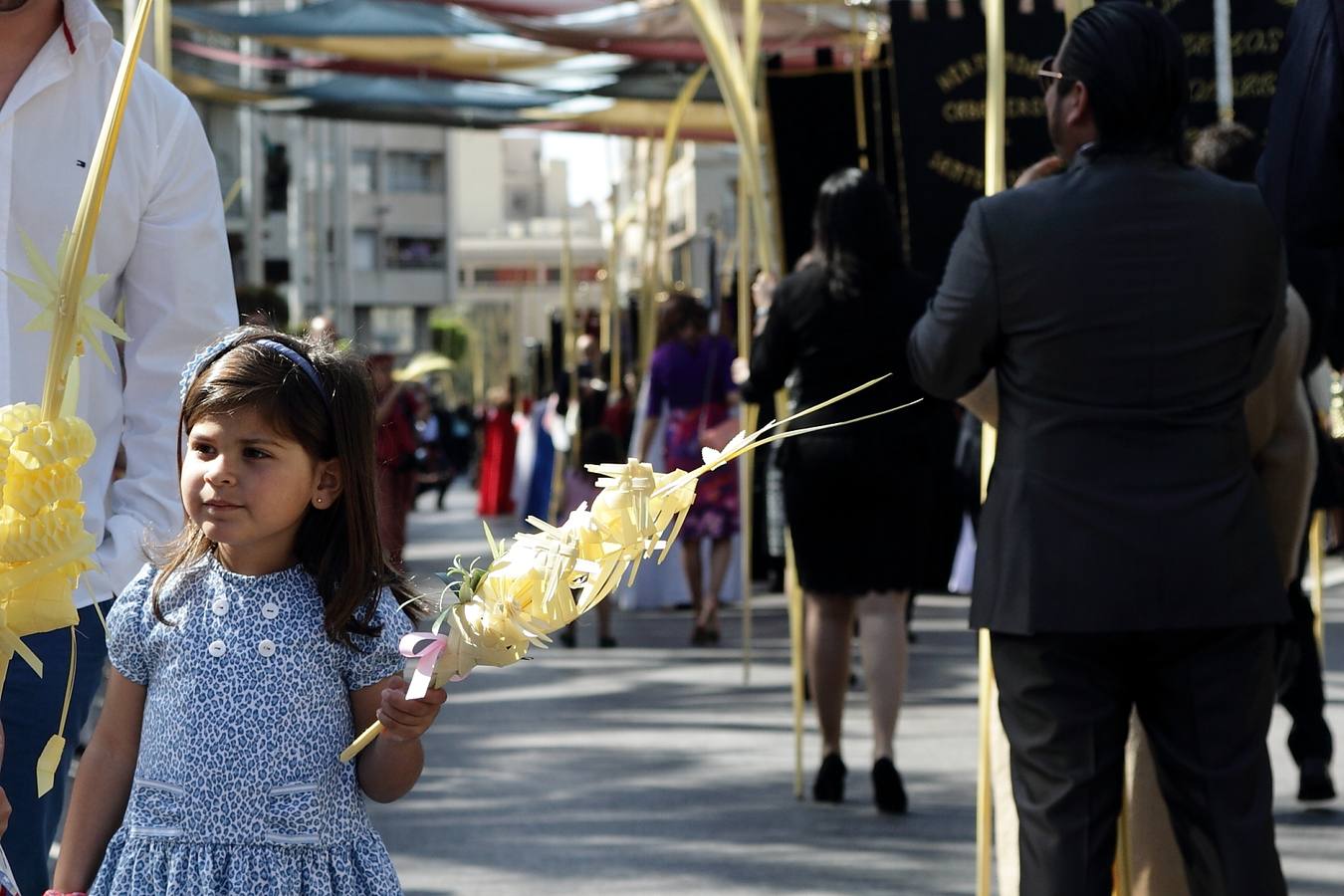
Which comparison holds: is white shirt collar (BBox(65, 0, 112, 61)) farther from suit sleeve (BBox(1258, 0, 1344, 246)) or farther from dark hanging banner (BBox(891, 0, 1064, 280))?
dark hanging banner (BBox(891, 0, 1064, 280))

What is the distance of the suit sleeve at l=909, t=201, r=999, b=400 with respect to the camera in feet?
12.1

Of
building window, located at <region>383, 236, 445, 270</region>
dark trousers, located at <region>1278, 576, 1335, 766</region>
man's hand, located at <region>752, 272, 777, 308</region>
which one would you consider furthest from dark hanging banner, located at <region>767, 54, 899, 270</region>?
building window, located at <region>383, 236, 445, 270</region>

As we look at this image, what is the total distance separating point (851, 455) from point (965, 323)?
2921 millimetres

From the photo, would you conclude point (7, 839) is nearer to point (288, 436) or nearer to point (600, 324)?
point (288, 436)

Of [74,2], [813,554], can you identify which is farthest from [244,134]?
[74,2]

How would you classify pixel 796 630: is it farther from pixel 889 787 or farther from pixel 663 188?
pixel 663 188

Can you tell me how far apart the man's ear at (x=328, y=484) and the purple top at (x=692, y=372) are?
8.78 metres

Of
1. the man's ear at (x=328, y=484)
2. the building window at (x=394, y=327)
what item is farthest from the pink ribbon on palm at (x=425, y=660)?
the building window at (x=394, y=327)

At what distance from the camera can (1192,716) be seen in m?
3.63

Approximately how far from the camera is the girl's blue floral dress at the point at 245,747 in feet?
9.09

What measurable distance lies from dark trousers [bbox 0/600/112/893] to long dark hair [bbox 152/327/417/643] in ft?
1.00

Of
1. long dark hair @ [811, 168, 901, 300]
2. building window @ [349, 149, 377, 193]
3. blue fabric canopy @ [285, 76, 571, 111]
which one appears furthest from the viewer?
building window @ [349, 149, 377, 193]

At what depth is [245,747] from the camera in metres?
2.79

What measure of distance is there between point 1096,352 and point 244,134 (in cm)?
2464
